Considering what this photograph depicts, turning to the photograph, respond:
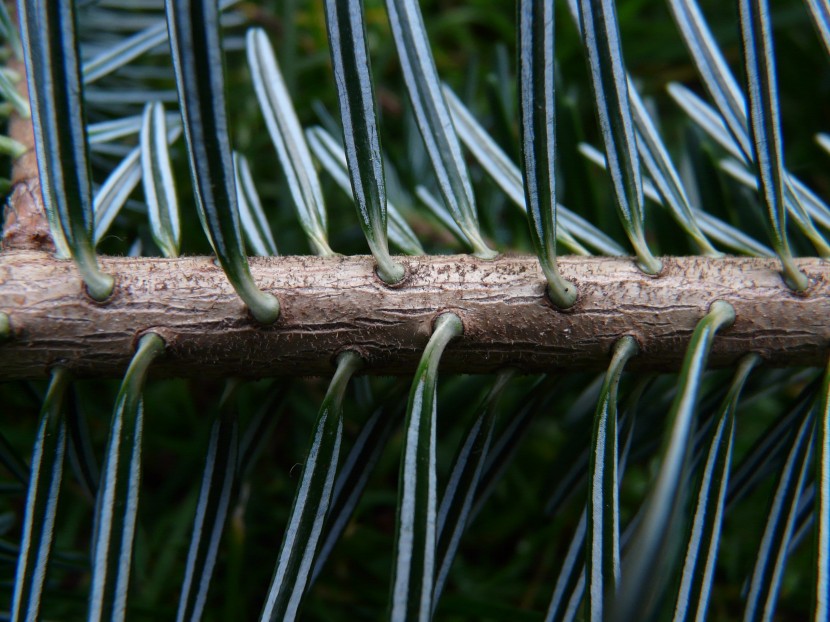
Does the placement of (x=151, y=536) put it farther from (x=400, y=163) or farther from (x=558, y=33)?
(x=558, y=33)

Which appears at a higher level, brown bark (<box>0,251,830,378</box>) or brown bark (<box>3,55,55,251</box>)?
brown bark (<box>3,55,55,251</box>)

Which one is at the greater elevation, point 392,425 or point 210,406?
point 210,406

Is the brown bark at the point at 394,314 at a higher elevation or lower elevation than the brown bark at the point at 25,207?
lower

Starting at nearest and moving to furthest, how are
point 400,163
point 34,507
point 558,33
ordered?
point 34,507 → point 400,163 → point 558,33

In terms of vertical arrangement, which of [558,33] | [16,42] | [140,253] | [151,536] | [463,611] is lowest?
[463,611]

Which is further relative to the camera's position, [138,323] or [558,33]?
[558,33]

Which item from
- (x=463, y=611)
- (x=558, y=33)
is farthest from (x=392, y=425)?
(x=558, y=33)

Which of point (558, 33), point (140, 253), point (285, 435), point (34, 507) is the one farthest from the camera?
point (558, 33)

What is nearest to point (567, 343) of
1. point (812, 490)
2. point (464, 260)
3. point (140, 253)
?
point (464, 260)
